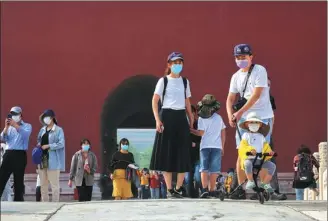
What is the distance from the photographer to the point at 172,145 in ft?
26.6

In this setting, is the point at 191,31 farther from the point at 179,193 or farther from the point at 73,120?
the point at 179,193

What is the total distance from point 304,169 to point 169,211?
15.6ft

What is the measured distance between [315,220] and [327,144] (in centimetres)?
434

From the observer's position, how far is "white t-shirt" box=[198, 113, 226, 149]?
8.35 metres

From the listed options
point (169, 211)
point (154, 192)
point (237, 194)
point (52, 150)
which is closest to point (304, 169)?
point (154, 192)

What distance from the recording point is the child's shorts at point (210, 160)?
27.2ft

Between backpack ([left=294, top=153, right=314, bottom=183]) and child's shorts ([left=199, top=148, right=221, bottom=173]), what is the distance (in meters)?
2.93

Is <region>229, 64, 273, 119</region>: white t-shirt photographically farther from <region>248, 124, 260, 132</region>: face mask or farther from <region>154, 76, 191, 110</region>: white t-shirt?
<region>154, 76, 191, 110</region>: white t-shirt

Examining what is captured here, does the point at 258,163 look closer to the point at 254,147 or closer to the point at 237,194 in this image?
the point at 254,147

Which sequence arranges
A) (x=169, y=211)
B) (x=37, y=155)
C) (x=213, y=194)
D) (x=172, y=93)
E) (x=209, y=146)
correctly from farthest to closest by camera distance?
(x=37, y=155), (x=209, y=146), (x=213, y=194), (x=172, y=93), (x=169, y=211)

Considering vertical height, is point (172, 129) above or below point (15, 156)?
above

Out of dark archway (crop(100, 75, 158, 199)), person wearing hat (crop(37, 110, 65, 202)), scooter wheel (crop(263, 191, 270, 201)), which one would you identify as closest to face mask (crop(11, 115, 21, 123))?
person wearing hat (crop(37, 110, 65, 202))

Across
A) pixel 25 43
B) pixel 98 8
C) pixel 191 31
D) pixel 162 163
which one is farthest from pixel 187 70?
pixel 162 163

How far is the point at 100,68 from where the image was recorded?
14531 millimetres
